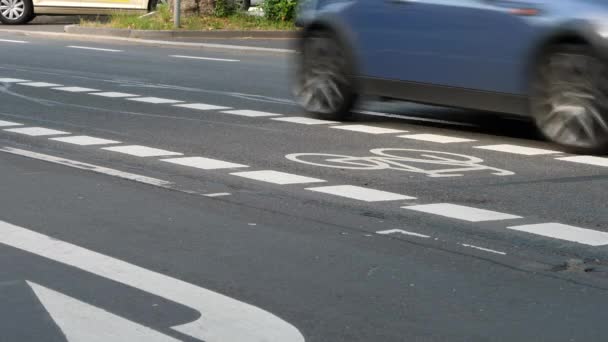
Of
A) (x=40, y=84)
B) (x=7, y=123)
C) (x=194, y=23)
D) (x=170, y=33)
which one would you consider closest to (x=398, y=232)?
(x=7, y=123)

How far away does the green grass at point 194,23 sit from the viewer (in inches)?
1160

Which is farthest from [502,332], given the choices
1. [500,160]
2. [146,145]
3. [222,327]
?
[146,145]

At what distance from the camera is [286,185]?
362 inches

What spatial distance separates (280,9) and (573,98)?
2074 cm

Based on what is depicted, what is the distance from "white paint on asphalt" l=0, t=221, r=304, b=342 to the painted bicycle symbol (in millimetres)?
3229

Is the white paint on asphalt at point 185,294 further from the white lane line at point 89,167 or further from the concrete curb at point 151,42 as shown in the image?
the concrete curb at point 151,42

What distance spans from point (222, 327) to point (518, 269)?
67.5 inches

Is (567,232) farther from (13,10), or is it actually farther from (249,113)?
(13,10)

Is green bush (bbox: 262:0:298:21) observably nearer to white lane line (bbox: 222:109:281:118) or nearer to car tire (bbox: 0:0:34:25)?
car tire (bbox: 0:0:34:25)

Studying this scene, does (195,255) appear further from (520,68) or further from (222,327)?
(520,68)

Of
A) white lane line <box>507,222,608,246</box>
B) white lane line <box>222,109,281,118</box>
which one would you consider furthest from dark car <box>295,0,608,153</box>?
white lane line <box>507,222,608,246</box>

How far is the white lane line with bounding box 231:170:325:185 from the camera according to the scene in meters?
9.38

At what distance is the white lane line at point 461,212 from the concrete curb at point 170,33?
20315 mm

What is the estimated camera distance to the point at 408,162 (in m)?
10.4
